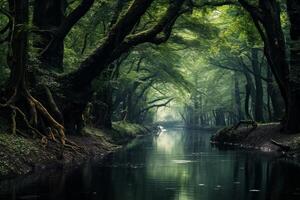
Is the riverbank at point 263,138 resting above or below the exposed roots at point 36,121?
below

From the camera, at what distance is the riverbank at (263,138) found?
82.3ft

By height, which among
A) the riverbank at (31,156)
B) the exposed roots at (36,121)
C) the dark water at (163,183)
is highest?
the exposed roots at (36,121)

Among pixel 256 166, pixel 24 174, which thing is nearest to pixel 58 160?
pixel 24 174

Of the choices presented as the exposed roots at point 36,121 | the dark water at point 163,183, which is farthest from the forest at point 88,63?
the dark water at point 163,183

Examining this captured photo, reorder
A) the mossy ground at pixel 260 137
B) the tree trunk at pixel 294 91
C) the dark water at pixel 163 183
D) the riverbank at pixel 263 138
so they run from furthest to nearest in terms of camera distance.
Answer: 1. the tree trunk at pixel 294 91
2. the mossy ground at pixel 260 137
3. the riverbank at pixel 263 138
4. the dark water at pixel 163 183

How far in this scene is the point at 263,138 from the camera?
104 ft

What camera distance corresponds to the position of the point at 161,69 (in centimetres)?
5334

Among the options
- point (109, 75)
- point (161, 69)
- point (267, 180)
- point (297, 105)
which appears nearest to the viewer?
point (267, 180)

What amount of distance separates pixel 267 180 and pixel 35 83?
→ 11730 mm

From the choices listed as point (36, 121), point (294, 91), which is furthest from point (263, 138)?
point (36, 121)

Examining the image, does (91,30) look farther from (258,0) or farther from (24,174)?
(24,174)

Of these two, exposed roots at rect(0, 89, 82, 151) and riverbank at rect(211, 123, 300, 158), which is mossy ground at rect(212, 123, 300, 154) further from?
exposed roots at rect(0, 89, 82, 151)

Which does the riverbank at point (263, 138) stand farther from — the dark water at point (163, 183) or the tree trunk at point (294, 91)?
the dark water at point (163, 183)

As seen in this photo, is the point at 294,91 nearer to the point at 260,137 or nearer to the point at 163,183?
the point at 260,137
